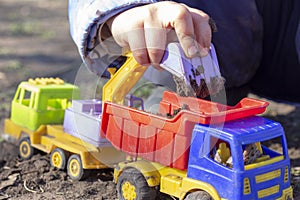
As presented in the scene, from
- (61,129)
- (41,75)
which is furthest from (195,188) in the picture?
(41,75)

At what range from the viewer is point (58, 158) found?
2.09 m

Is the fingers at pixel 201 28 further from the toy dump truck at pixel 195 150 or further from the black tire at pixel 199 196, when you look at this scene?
the black tire at pixel 199 196

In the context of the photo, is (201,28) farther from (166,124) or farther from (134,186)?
(134,186)

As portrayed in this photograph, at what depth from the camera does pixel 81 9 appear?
5.97 ft

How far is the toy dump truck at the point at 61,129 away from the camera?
1962mm

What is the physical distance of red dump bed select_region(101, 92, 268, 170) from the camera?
1627 millimetres

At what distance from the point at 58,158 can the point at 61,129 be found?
0.12 metres

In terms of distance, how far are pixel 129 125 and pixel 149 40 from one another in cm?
31

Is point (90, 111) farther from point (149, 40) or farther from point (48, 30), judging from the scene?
point (48, 30)

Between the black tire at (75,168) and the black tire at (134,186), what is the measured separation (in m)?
0.25

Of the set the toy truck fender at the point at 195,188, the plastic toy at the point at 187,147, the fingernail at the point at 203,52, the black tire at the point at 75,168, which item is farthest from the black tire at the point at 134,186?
the fingernail at the point at 203,52

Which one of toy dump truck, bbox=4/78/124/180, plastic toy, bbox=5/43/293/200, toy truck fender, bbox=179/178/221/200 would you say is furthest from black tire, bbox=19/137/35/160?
toy truck fender, bbox=179/178/221/200

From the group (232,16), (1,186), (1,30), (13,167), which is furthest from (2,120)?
(1,30)

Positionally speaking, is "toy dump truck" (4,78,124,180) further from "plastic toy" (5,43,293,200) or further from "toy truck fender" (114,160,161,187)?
"toy truck fender" (114,160,161,187)
